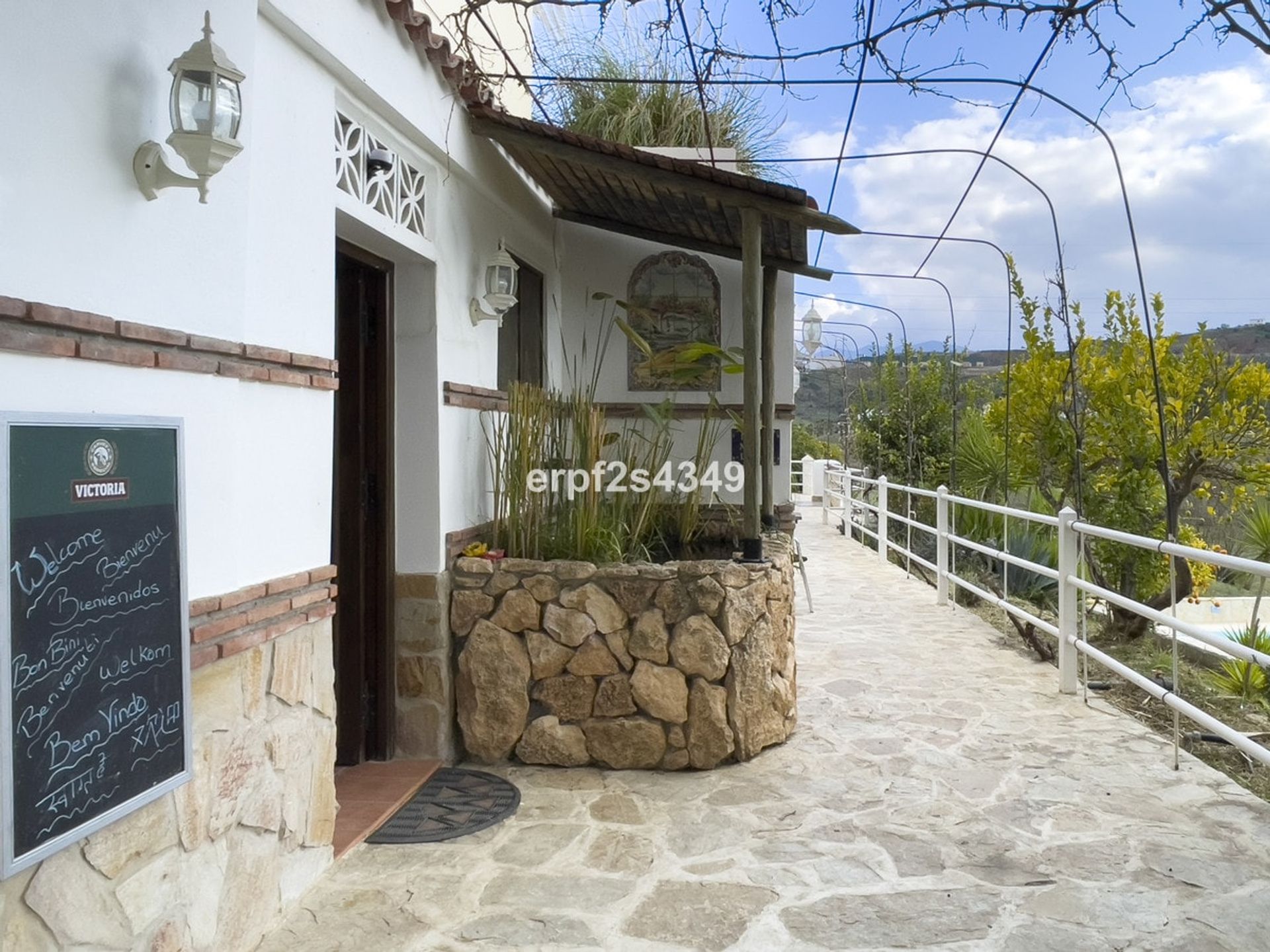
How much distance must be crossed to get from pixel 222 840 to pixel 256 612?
0.59 metres

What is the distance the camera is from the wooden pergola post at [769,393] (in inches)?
234

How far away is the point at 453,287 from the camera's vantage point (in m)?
4.21

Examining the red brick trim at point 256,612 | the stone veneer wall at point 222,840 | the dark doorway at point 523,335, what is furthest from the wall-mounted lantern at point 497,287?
the stone veneer wall at point 222,840

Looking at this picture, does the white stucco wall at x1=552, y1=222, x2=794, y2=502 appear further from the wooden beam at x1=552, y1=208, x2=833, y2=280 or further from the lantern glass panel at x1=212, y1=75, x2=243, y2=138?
the lantern glass panel at x1=212, y1=75, x2=243, y2=138

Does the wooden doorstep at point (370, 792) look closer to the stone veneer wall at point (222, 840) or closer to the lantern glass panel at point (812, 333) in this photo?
the stone veneer wall at point (222, 840)

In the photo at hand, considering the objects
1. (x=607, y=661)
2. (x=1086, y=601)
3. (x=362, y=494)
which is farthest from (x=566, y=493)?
(x=1086, y=601)

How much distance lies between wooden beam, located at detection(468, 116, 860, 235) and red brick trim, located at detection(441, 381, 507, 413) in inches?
46.0

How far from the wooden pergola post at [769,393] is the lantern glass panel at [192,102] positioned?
13.8 ft

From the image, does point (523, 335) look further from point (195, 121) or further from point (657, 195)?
point (195, 121)

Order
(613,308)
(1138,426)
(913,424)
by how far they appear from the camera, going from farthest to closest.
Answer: (913,424) → (1138,426) → (613,308)

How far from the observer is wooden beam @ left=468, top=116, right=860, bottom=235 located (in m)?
4.30

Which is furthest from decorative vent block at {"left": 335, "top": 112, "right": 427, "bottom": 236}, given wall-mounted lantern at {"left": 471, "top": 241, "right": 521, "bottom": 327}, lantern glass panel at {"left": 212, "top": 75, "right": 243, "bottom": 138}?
lantern glass panel at {"left": 212, "top": 75, "right": 243, "bottom": 138}

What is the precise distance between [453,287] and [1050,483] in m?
5.65

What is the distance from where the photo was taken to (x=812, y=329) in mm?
11695
